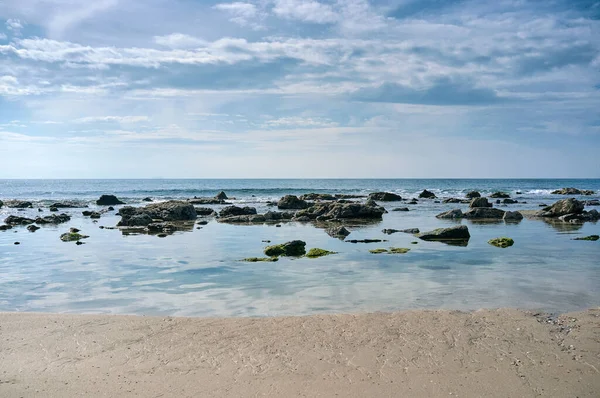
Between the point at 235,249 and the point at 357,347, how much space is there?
33.2 ft

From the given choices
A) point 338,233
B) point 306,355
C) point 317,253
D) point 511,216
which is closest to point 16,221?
point 338,233

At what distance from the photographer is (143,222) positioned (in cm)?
2539

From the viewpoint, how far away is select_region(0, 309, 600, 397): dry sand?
5609 millimetres

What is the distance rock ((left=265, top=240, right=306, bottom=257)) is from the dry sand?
702 centimetres

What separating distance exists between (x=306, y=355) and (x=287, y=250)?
345 inches

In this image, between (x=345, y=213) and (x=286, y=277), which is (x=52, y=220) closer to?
(x=345, y=213)

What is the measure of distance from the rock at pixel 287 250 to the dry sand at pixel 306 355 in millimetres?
7019

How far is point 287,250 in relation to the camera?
1534 centimetres

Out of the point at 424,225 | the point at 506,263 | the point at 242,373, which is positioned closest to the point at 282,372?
the point at 242,373

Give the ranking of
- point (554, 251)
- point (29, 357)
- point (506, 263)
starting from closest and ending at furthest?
1. point (29, 357)
2. point (506, 263)
3. point (554, 251)

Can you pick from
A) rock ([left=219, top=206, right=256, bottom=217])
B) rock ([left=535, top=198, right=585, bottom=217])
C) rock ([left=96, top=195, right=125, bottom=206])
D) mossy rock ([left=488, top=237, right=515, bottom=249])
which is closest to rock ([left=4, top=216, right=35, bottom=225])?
rock ([left=219, top=206, right=256, bottom=217])

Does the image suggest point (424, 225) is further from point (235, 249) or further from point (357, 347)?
point (357, 347)

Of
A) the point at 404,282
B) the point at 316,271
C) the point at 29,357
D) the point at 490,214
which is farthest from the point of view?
the point at 490,214

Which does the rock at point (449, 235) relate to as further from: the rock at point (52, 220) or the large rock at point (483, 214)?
the rock at point (52, 220)
